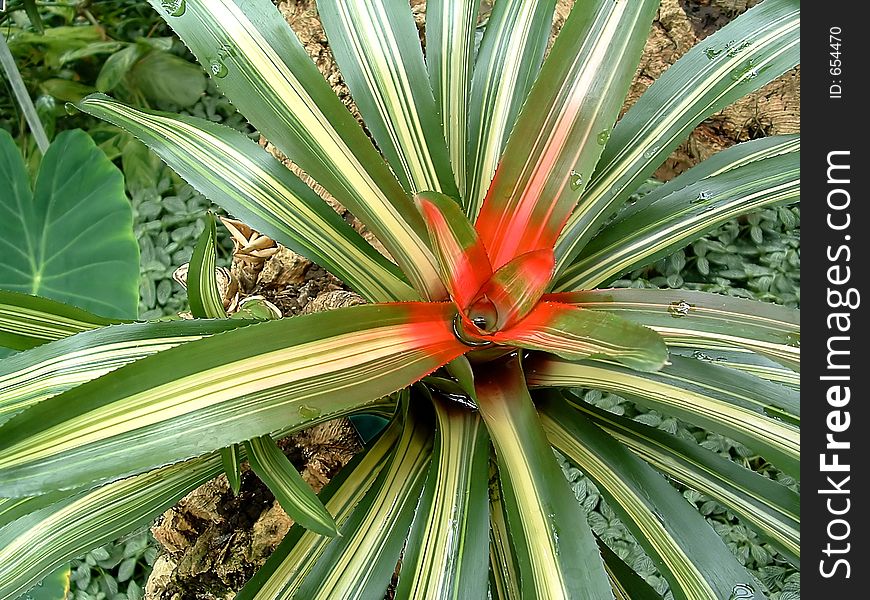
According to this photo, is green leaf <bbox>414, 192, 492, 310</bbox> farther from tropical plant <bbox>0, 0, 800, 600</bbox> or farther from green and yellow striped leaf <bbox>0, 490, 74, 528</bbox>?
green and yellow striped leaf <bbox>0, 490, 74, 528</bbox>

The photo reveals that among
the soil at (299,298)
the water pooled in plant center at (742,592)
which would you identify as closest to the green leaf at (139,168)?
the soil at (299,298)

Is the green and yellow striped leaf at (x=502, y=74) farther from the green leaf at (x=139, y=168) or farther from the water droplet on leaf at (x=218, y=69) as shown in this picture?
the green leaf at (x=139, y=168)

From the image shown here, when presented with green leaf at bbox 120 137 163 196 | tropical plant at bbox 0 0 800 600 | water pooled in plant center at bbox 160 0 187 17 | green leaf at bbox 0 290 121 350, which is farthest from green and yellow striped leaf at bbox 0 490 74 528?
green leaf at bbox 120 137 163 196

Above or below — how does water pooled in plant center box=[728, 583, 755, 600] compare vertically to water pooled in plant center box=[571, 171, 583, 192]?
below

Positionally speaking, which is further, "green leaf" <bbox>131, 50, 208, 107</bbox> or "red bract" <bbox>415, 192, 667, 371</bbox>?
"green leaf" <bbox>131, 50, 208, 107</bbox>

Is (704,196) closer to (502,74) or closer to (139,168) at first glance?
(502,74)

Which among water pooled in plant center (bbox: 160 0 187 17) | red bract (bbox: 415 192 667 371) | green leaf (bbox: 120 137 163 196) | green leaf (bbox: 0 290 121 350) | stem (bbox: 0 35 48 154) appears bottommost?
green leaf (bbox: 0 290 121 350)
